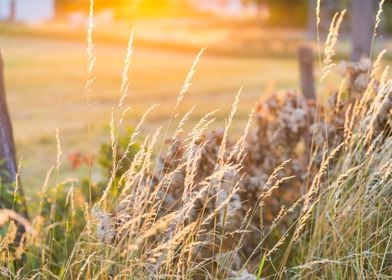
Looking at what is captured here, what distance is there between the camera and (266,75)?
2370 centimetres

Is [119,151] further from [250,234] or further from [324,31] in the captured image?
[324,31]

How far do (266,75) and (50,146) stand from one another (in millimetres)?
11922

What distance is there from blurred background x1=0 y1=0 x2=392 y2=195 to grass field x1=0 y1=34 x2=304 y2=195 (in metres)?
0.02

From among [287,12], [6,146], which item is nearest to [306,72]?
[6,146]

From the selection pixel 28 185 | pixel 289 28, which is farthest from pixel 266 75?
pixel 289 28

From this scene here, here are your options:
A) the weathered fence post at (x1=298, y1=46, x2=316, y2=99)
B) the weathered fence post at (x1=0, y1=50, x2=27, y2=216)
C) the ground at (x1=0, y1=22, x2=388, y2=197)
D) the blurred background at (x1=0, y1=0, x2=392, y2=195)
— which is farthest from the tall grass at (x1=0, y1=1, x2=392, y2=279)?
the weathered fence post at (x1=298, y1=46, x2=316, y2=99)

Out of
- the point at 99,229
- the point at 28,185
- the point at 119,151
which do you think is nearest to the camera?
the point at 99,229

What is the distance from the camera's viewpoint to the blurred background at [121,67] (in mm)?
13875

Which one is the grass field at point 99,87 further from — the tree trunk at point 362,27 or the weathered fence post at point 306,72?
the tree trunk at point 362,27

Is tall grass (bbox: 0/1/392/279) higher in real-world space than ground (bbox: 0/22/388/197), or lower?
higher

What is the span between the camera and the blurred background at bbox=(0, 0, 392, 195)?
1388cm

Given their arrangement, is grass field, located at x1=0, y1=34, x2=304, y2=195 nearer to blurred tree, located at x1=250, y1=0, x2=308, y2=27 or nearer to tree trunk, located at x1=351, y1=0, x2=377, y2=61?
tree trunk, located at x1=351, y1=0, x2=377, y2=61

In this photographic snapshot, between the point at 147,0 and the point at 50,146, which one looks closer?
the point at 50,146

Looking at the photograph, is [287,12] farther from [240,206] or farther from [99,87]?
[240,206]
